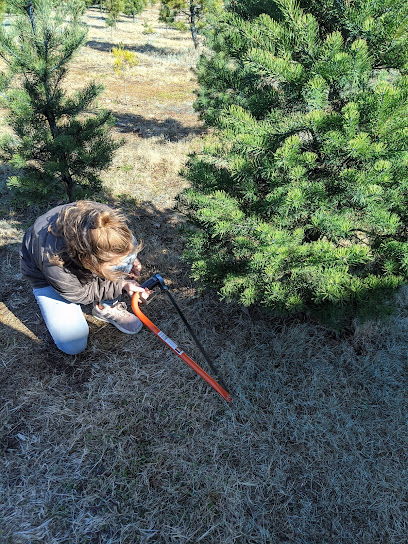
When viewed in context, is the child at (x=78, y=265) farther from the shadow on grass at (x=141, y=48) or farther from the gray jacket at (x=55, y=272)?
the shadow on grass at (x=141, y=48)

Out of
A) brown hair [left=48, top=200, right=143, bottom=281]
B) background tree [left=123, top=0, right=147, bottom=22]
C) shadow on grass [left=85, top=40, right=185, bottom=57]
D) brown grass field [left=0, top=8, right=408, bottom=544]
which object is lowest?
brown grass field [left=0, top=8, right=408, bottom=544]

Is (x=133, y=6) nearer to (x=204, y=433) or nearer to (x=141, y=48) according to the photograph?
(x=141, y=48)

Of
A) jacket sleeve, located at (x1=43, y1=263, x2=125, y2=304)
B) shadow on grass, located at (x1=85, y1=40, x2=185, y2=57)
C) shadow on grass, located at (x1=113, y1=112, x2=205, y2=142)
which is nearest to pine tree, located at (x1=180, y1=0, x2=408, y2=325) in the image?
jacket sleeve, located at (x1=43, y1=263, x2=125, y2=304)

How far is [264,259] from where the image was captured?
87.0 inches

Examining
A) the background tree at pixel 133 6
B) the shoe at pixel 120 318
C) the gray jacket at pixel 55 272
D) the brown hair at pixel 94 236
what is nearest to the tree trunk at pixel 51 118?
the gray jacket at pixel 55 272

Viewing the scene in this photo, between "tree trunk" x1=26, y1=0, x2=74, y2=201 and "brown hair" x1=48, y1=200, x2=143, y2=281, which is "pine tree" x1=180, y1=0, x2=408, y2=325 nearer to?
"brown hair" x1=48, y1=200, x2=143, y2=281

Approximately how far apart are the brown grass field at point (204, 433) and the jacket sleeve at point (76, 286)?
0.55 metres

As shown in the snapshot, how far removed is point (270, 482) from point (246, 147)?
81.8 inches

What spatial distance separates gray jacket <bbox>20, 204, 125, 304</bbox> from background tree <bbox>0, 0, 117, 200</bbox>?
137 centimetres

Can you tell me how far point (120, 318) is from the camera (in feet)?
10.6

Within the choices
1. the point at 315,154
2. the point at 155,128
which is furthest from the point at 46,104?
the point at 155,128

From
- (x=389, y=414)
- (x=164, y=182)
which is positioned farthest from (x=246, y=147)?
(x=164, y=182)

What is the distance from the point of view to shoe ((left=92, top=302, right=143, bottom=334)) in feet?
10.5

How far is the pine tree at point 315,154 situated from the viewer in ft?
6.41
